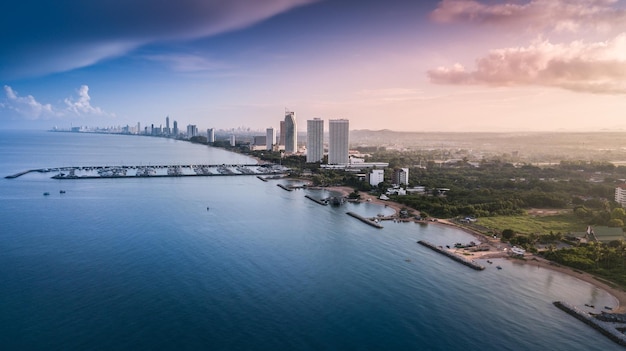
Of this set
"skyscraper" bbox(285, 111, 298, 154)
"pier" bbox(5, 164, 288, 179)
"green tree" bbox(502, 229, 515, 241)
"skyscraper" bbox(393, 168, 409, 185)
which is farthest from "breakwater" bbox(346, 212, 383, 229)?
"skyscraper" bbox(285, 111, 298, 154)

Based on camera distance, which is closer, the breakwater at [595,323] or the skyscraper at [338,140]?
the breakwater at [595,323]

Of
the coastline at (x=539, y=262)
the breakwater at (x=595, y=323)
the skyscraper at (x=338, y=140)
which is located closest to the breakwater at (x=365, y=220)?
the coastline at (x=539, y=262)

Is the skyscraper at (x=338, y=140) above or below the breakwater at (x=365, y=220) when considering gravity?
above

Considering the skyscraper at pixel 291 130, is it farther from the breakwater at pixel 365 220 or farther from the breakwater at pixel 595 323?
the breakwater at pixel 595 323

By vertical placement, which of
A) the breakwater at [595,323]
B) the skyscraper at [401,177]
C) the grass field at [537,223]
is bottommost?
the breakwater at [595,323]

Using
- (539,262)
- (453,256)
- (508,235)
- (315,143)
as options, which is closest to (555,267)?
(539,262)

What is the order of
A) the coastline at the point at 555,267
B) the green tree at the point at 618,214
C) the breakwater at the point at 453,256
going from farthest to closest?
the green tree at the point at 618,214 → the breakwater at the point at 453,256 → the coastline at the point at 555,267
